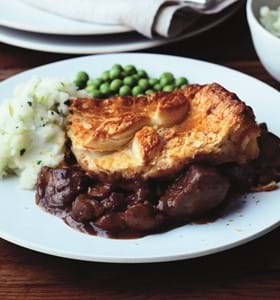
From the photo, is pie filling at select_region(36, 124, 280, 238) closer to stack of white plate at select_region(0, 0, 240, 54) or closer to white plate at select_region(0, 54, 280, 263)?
white plate at select_region(0, 54, 280, 263)

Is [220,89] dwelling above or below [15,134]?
above

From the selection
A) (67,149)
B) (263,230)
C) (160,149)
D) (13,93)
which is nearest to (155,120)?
(160,149)

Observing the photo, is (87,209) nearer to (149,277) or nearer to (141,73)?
(149,277)

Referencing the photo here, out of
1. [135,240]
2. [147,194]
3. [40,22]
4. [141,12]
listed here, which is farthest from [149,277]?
[40,22]

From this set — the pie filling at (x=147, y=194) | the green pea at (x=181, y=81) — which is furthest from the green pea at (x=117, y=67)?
the pie filling at (x=147, y=194)

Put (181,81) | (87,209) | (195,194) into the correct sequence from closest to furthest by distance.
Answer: (195,194) → (87,209) → (181,81)

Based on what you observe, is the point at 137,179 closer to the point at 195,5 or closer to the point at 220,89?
the point at 220,89

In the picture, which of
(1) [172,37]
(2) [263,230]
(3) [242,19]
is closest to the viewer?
(2) [263,230]
